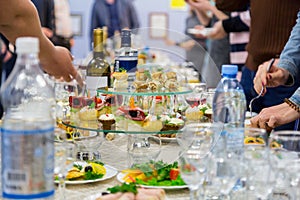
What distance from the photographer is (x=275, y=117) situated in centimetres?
184

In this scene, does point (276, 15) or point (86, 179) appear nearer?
point (86, 179)

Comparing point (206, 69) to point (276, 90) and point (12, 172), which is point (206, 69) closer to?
point (276, 90)

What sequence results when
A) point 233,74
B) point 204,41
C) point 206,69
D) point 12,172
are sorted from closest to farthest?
point 12,172 < point 233,74 < point 206,69 < point 204,41

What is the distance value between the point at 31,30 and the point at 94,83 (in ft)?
0.94

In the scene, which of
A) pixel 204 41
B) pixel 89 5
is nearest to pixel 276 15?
pixel 204 41

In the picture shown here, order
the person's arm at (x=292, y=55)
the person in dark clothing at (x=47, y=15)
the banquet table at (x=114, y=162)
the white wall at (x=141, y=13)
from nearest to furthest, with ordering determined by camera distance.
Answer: the banquet table at (x=114, y=162), the person's arm at (x=292, y=55), the person in dark clothing at (x=47, y=15), the white wall at (x=141, y=13)

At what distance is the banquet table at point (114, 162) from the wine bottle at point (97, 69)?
19cm

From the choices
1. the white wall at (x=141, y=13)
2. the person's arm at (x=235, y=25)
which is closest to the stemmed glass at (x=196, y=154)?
the person's arm at (x=235, y=25)

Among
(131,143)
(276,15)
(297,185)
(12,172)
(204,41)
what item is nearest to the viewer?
(12,172)

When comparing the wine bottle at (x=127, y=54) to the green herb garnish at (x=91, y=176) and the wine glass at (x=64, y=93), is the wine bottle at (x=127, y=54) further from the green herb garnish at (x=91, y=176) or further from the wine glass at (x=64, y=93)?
the green herb garnish at (x=91, y=176)

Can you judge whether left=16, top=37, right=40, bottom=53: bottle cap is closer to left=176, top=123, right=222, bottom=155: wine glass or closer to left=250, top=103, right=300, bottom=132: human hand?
left=176, top=123, right=222, bottom=155: wine glass

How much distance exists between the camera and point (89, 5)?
8742 mm

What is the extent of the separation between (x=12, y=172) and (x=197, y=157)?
0.42 metres

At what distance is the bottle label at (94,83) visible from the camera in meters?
1.93
